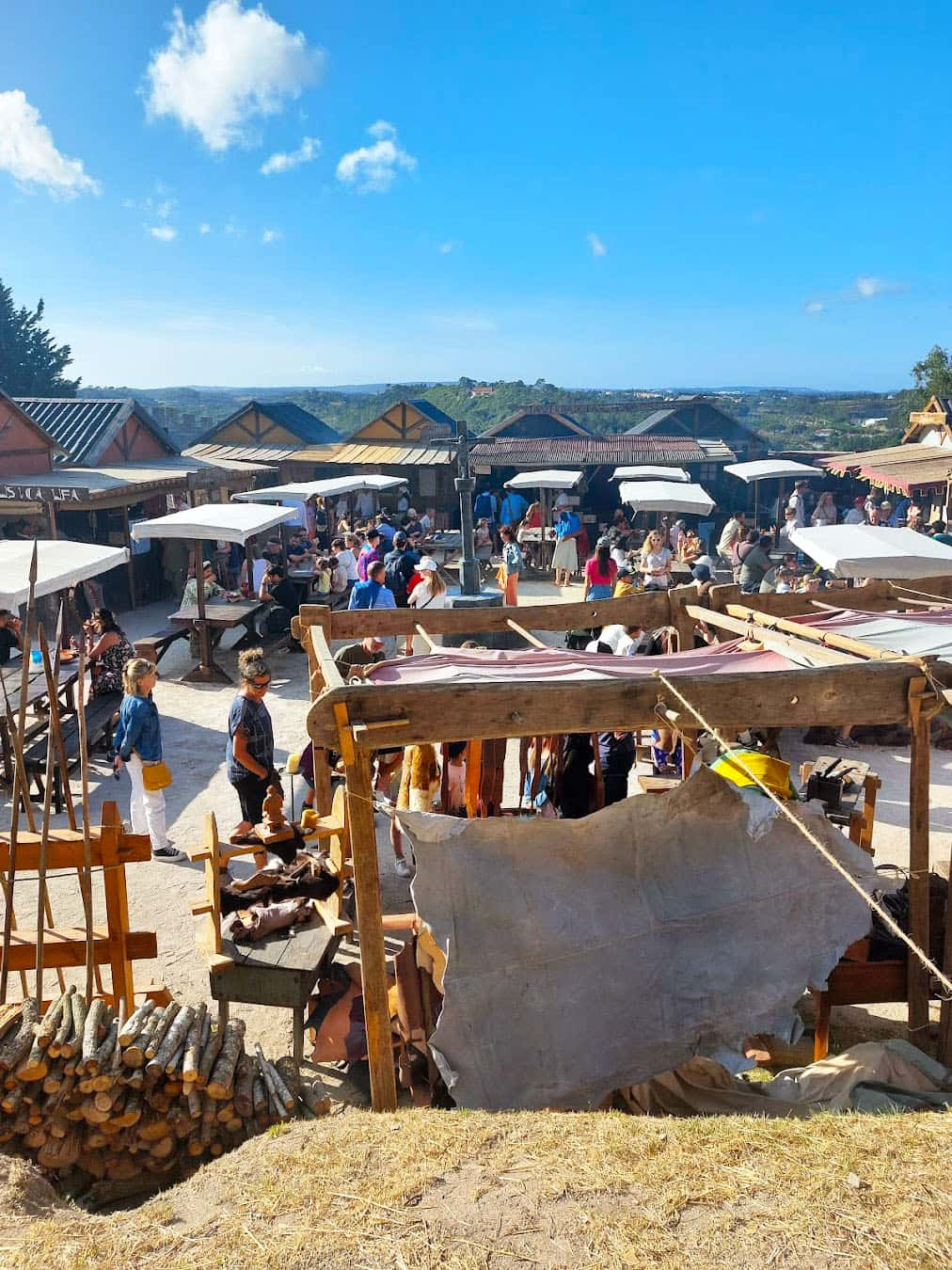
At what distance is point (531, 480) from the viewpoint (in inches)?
799

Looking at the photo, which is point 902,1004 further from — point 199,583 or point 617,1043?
point 199,583

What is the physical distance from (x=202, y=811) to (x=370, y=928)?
180 inches

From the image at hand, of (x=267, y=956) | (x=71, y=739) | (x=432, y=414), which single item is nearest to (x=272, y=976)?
(x=267, y=956)

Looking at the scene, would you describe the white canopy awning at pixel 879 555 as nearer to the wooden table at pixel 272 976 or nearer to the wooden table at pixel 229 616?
the wooden table at pixel 272 976

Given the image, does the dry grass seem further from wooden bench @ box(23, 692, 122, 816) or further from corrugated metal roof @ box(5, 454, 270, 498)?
corrugated metal roof @ box(5, 454, 270, 498)

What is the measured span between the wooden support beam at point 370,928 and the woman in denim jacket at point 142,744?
10.8 feet

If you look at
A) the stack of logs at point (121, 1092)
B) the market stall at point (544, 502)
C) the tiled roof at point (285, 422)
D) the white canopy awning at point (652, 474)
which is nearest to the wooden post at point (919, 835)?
the stack of logs at point (121, 1092)

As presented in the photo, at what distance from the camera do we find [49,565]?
351 inches

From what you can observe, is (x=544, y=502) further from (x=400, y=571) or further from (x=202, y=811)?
(x=202, y=811)

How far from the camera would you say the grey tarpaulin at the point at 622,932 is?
3850 millimetres

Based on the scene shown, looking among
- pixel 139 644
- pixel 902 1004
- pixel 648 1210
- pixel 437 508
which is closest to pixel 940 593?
pixel 902 1004

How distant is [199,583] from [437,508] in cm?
1423

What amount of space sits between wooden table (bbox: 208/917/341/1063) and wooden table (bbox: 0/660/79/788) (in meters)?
4.52

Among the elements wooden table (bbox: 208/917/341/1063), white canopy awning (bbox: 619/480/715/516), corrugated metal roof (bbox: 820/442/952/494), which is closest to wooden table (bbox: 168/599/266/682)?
white canopy awning (bbox: 619/480/715/516)
